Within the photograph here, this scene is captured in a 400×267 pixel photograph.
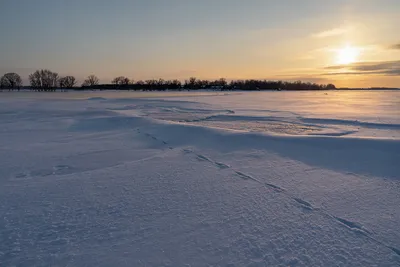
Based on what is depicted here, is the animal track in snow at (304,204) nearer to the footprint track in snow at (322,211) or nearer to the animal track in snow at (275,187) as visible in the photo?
the footprint track in snow at (322,211)

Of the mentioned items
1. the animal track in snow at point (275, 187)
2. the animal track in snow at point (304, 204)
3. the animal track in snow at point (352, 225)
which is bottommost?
the animal track in snow at point (352, 225)

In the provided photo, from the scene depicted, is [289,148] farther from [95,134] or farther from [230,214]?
[95,134]

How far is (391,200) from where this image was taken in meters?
3.58

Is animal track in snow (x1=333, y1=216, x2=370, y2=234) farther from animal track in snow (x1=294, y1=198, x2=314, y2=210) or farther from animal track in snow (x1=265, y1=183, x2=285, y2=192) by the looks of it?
animal track in snow (x1=265, y1=183, x2=285, y2=192)

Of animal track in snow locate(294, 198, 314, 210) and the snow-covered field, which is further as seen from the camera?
animal track in snow locate(294, 198, 314, 210)

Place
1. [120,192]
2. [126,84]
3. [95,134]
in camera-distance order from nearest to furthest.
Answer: [120,192] → [95,134] → [126,84]

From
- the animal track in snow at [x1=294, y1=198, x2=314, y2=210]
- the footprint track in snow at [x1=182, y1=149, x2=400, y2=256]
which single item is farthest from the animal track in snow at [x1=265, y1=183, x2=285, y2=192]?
the animal track in snow at [x1=294, y1=198, x2=314, y2=210]

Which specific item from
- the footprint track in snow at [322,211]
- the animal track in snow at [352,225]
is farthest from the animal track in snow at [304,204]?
the animal track in snow at [352,225]

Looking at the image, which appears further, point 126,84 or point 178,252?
point 126,84

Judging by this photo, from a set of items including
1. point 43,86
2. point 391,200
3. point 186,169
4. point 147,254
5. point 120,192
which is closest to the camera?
point 147,254

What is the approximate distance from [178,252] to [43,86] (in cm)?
10817

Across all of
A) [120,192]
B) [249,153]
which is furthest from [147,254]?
[249,153]

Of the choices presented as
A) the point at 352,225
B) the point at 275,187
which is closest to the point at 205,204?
the point at 275,187

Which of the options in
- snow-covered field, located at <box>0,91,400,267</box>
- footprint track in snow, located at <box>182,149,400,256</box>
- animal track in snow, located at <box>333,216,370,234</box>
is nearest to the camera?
snow-covered field, located at <box>0,91,400,267</box>
